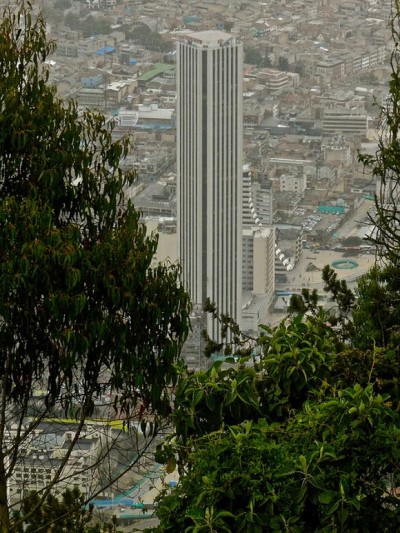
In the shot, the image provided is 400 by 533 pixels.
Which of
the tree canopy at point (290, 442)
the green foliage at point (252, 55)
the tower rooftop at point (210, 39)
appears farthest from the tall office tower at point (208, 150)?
the tree canopy at point (290, 442)

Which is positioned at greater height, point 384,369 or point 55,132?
point 55,132

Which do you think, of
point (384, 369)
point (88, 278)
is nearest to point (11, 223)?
point (88, 278)

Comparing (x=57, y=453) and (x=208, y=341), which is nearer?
(x=57, y=453)

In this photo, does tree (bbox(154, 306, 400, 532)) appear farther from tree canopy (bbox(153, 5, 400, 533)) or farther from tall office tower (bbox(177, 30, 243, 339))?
tall office tower (bbox(177, 30, 243, 339))

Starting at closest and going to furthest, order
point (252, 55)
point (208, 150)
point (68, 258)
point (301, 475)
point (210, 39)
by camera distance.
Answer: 1. point (301, 475)
2. point (68, 258)
3. point (208, 150)
4. point (210, 39)
5. point (252, 55)

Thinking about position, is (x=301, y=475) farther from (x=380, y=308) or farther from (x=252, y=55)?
(x=252, y=55)

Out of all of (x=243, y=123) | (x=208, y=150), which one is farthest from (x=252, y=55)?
(x=208, y=150)

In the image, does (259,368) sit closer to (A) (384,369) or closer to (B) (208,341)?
(A) (384,369)
